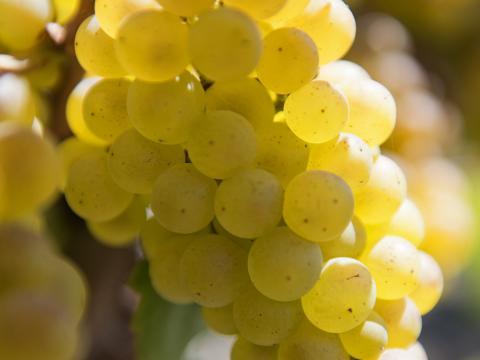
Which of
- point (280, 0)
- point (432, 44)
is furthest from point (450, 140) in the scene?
point (280, 0)

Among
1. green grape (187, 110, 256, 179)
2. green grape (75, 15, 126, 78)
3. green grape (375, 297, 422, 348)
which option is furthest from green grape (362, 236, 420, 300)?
green grape (75, 15, 126, 78)

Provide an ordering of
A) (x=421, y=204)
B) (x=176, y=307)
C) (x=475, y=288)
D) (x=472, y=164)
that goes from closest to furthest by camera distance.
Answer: (x=176, y=307), (x=421, y=204), (x=472, y=164), (x=475, y=288)

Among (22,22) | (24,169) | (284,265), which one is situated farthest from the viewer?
(22,22)

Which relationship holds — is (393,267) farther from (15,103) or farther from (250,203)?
(15,103)

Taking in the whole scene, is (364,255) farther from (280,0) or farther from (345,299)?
(280,0)

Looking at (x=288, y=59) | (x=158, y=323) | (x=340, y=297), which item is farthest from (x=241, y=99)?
(x=158, y=323)

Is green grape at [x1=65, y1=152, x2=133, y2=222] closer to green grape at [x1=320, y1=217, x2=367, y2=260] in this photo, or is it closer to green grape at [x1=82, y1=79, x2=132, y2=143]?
green grape at [x1=82, y1=79, x2=132, y2=143]
